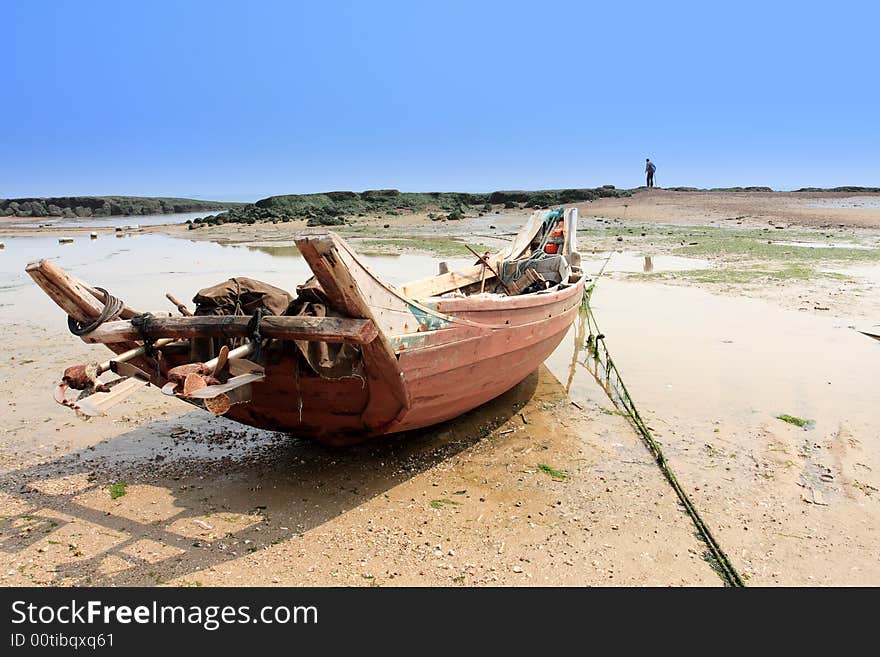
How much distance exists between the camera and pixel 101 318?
4203mm

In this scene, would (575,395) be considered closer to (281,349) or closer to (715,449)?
(715,449)

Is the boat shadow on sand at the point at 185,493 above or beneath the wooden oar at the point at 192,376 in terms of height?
beneath

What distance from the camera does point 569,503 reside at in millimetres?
4371

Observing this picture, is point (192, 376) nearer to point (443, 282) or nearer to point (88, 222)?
point (443, 282)

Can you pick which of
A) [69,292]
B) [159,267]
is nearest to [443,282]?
[69,292]

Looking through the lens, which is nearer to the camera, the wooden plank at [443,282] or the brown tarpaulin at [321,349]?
the brown tarpaulin at [321,349]

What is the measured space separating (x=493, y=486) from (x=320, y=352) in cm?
173

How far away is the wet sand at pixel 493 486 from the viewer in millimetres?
3592

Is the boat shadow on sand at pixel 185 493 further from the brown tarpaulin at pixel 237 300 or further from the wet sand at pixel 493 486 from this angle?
the brown tarpaulin at pixel 237 300

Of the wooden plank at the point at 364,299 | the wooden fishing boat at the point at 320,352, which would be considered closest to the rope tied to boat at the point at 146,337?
the wooden fishing boat at the point at 320,352

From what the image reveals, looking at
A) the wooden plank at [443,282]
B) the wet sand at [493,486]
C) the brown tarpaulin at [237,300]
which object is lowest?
the wet sand at [493,486]

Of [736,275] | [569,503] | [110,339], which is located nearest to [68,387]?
[110,339]

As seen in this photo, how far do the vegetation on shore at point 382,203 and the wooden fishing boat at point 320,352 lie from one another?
103ft

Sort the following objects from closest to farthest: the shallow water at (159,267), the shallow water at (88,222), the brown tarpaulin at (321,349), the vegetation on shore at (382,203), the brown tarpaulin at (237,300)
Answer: the brown tarpaulin at (321,349) < the brown tarpaulin at (237,300) < the shallow water at (159,267) < the vegetation on shore at (382,203) < the shallow water at (88,222)
